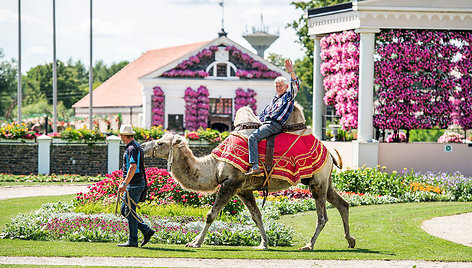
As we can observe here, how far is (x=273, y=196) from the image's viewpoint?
70.9 feet

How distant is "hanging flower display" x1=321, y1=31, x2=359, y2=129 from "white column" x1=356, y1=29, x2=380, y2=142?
48cm

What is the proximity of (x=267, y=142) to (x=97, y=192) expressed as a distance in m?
6.24

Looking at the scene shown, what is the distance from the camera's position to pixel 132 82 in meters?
71.4

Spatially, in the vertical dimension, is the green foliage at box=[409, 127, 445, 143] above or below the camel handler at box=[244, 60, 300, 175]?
below

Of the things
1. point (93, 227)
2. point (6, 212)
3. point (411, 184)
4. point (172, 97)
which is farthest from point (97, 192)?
point (172, 97)

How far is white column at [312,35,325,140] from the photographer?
30.3 metres

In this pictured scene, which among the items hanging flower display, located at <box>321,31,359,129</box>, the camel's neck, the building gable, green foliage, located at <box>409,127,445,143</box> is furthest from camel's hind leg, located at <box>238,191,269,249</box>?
green foliage, located at <box>409,127,445,143</box>

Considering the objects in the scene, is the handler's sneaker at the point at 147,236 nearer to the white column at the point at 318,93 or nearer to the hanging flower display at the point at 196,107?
the white column at the point at 318,93

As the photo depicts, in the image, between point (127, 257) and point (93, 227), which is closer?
point (127, 257)

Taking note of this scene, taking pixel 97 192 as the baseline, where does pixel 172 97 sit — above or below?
above

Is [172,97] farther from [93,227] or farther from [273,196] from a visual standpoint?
[93,227]

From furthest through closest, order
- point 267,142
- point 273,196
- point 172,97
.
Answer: point 172,97 → point 273,196 → point 267,142

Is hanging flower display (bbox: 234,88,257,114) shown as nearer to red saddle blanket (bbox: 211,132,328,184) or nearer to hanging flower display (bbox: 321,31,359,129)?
hanging flower display (bbox: 321,31,359,129)

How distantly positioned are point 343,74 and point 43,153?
538 inches
